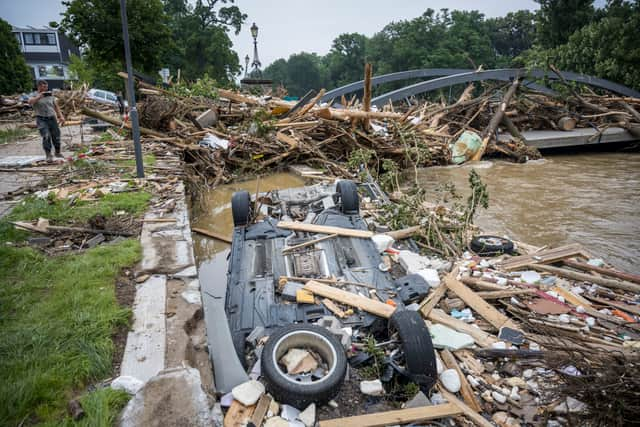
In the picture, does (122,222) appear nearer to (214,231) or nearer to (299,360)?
(214,231)

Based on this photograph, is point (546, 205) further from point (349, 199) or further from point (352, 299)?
point (352, 299)

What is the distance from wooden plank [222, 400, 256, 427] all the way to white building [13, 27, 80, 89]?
63.1 meters

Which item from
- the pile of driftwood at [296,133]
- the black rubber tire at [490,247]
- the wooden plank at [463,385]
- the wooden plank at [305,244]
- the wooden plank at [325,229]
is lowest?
the wooden plank at [463,385]

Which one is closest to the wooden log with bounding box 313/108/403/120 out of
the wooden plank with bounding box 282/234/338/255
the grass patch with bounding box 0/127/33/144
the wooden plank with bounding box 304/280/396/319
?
→ the wooden plank with bounding box 282/234/338/255

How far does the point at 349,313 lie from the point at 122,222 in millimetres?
3711

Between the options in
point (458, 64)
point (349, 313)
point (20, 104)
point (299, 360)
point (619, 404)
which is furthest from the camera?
point (458, 64)

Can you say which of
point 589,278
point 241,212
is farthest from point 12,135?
point 589,278

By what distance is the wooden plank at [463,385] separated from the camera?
287 centimetres

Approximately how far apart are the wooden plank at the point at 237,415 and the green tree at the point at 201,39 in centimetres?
4118

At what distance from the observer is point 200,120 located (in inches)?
452

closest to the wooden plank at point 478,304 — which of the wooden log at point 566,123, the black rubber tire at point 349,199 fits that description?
the black rubber tire at point 349,199

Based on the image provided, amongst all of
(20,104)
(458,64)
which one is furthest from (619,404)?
(458,64)

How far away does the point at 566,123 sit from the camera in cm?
1716

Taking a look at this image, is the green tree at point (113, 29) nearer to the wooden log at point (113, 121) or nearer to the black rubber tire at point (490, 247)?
the wooden log at point (113, 121)
